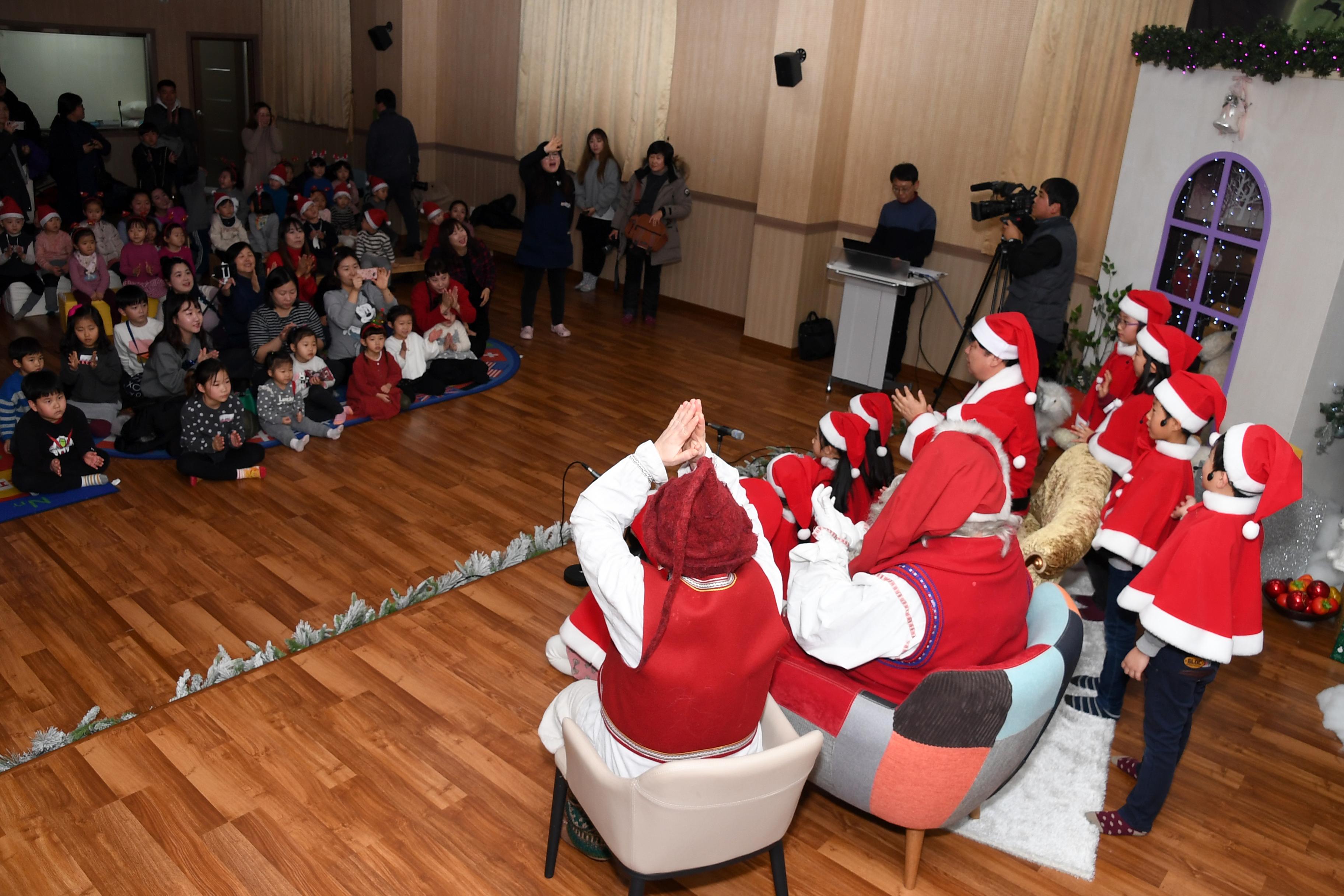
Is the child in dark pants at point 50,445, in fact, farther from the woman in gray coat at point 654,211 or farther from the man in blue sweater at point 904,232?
the man in blue sweater at point 904,232

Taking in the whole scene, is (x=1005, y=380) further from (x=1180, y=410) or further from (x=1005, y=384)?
(x=1180, y=410)

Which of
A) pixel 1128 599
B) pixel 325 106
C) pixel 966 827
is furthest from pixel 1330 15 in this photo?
pixel 325 106

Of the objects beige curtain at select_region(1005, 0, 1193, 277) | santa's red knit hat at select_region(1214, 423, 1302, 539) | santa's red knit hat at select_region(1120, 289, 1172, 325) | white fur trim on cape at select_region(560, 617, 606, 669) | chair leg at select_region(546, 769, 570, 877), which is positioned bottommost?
chair leg at select_region(546, 769, 570, 877)

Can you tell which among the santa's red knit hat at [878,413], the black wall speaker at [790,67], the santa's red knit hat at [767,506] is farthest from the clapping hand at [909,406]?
the black wall speaker at [790,67]

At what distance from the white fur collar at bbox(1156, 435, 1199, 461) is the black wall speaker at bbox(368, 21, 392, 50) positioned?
8429mm

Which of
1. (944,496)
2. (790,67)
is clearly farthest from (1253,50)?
(944,496)

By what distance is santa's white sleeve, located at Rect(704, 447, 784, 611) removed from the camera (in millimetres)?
2250

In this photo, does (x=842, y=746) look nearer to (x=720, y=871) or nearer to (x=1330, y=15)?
(x=720, y=871)

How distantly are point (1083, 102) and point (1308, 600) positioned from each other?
10.6 feet

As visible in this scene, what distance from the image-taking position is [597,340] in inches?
298

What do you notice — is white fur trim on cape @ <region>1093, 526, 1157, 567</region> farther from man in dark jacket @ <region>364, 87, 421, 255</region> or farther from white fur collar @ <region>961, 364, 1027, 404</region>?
man in dark jacket @ <region>364, 87, 421, 255</region>

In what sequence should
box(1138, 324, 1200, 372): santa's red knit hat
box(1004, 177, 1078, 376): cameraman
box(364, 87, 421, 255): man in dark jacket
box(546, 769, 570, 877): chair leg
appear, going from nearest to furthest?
box(546, 769, 570, 877): chair leg → box(1138, 324, 1200, 372): santa's red knit hat → box(1004, 177, 1078, 376): cameraman → box(364, 87, 421, 255): man in dark jacket

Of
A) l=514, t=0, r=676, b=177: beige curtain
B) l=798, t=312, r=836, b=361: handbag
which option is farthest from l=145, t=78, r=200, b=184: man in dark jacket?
l=798, t=312, r=836, b=361: handbag

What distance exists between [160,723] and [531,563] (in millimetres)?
1586
